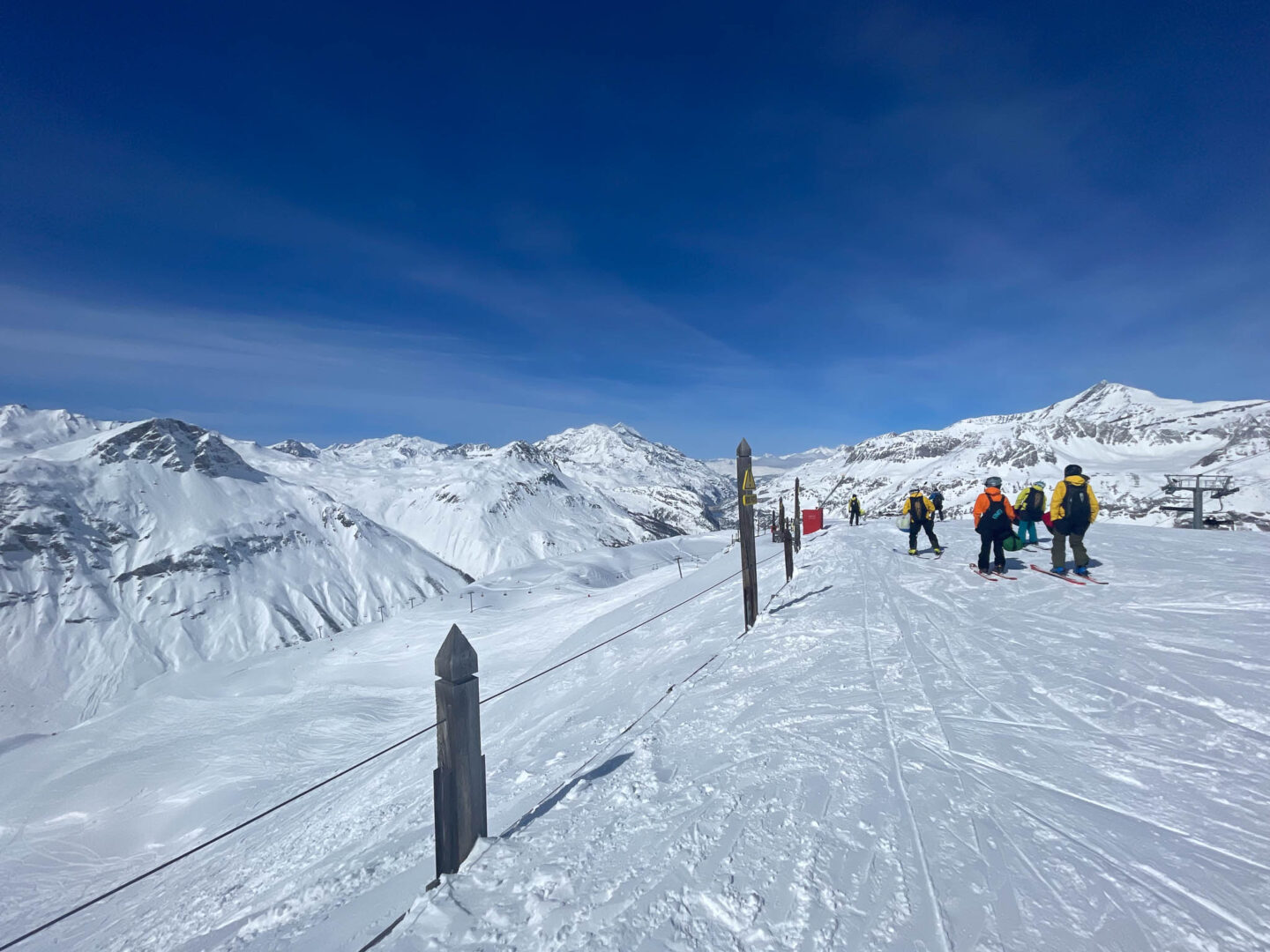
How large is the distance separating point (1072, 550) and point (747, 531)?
811 centimetres

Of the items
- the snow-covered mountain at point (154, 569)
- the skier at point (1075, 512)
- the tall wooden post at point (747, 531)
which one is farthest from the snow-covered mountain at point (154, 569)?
the skier at point (1075, 512)

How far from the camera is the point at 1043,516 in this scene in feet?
46.0

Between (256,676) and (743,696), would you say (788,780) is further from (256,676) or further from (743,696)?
(256,676)

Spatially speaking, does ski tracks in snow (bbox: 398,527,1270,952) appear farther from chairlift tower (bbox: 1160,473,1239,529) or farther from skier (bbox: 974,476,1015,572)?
chairlift tower (bbox: 1160,473,1239,529)

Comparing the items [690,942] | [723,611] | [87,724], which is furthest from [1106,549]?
[87,724]

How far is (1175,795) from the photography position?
13.9ft

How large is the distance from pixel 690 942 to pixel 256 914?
15.6ft

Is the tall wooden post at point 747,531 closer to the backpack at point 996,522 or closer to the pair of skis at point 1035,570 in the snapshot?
the pair of skis at point 1035,570

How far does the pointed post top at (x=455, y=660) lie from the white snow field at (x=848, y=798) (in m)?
1.37

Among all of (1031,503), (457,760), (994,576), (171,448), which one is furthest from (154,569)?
(1031,503)

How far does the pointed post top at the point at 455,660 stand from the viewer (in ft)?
13.2

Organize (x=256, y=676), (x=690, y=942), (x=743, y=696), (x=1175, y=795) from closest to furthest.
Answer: (x=690, y=942), (x=1175, y=795), (x=743, y=696), (x=256, y=676)

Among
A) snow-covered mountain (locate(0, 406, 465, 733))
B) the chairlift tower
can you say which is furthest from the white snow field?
snow-covered mountain (locate(0, 406, 465, 733))

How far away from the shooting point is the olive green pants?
1186cm
